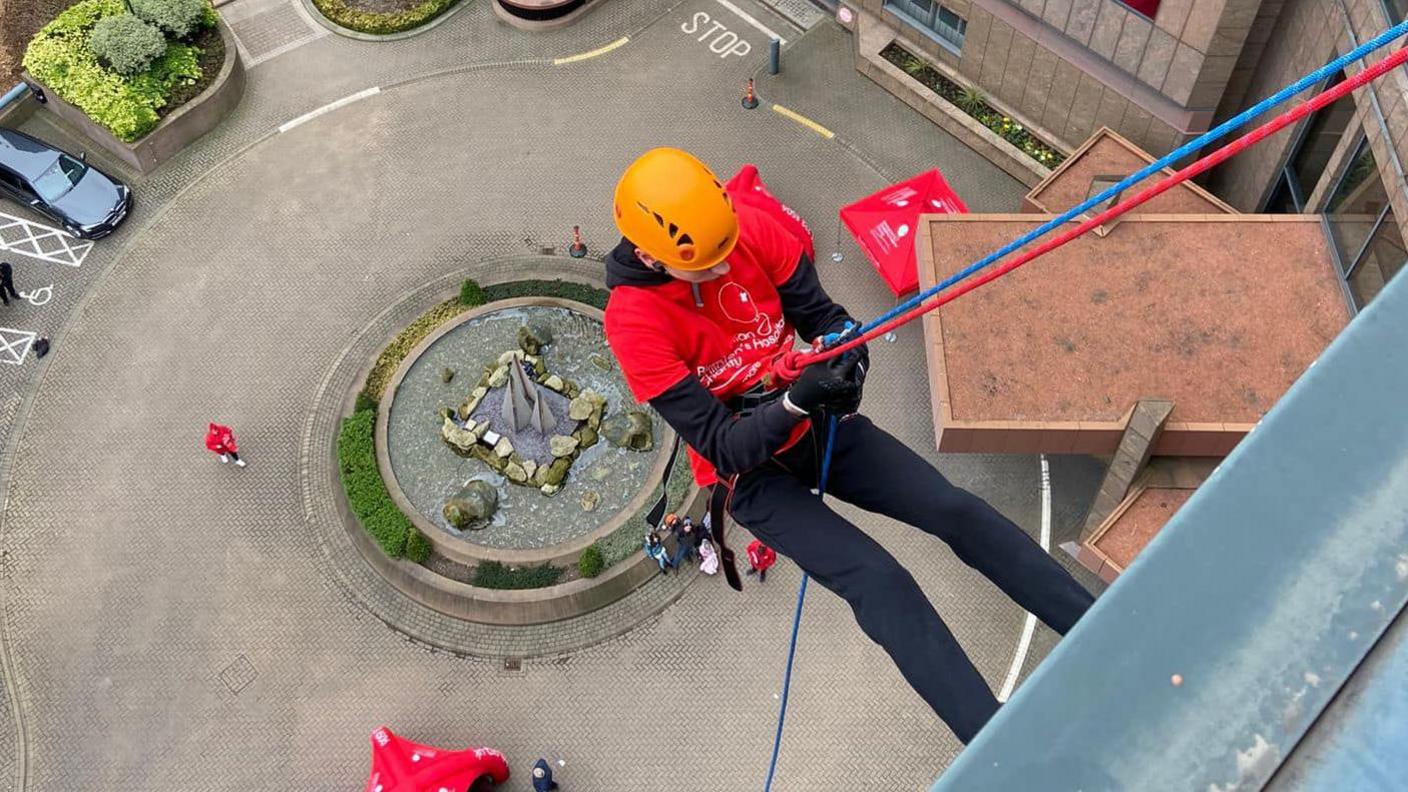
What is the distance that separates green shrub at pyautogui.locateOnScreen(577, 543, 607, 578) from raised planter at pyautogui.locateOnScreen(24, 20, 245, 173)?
14.7m

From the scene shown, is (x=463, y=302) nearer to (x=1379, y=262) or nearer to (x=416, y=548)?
(x=416, y=548)

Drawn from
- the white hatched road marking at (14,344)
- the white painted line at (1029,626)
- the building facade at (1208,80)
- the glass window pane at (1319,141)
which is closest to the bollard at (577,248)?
the building facade at (1208,80)

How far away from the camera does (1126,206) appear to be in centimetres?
693

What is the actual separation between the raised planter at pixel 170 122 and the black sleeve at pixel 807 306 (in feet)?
66.1

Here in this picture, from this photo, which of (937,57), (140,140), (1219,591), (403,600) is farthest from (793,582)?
(140,140)

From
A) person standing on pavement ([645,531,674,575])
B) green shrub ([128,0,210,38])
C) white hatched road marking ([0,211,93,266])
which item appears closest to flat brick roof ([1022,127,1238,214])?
person standing on pavement ([645,531,674,575])

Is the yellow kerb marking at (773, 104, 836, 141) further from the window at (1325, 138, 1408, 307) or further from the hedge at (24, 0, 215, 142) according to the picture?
the hedge at (24, 0, 215, 142)

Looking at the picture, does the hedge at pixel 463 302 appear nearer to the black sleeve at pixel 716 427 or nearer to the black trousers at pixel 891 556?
the black trousers at pixel 891 556

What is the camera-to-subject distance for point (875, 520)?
20484 millimetres

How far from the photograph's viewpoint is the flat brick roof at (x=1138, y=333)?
17.1 meters

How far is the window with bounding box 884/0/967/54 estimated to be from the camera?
2494cm

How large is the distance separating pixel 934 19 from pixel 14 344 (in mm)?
21167

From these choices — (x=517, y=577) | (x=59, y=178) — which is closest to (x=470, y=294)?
(x=517, y=577)

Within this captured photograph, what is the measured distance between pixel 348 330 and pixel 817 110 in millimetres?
11582
